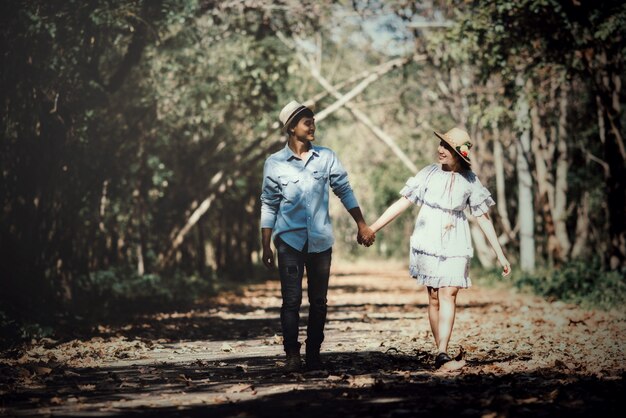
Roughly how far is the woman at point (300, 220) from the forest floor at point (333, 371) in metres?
0.48

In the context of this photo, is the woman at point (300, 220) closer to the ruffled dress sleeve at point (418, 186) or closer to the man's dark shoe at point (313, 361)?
the man's dark shoe at point (313, 361)

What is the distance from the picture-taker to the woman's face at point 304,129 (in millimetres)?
8602

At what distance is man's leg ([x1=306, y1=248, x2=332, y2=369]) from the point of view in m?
8.53

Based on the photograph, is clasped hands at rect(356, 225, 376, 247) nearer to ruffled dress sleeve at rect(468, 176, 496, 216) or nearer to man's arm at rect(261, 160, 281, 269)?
man's arm at rect(261, 160, 281, 269)

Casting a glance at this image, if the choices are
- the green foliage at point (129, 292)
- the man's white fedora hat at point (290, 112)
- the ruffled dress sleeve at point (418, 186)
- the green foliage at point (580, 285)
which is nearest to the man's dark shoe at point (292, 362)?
the ruffled dress sleeve at point (418, 186)

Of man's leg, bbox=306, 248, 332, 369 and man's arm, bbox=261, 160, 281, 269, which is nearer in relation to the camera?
man's leg, bbox=306, 248, 332, 369

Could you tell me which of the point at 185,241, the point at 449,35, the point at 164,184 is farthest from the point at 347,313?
the point at 185,241

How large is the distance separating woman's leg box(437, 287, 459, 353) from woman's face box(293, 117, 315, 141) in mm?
1832

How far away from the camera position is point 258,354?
10.5 metres

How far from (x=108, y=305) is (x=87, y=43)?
4.50m

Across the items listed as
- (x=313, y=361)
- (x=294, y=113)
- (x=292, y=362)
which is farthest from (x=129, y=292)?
(x=294, y=113)

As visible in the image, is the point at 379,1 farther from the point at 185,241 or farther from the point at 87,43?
Result: the point at 185,241

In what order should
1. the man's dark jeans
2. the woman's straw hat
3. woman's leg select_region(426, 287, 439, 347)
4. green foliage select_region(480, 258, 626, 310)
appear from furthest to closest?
green foliage select_region(480, 258, 626, 310)
woman's leg select_region(426, 287, 439, 347)
the woman's straw hat
the man's dark jeans

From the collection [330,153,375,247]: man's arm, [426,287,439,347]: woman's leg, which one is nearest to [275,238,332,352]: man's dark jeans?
[330,153,375,247]: man's arm
